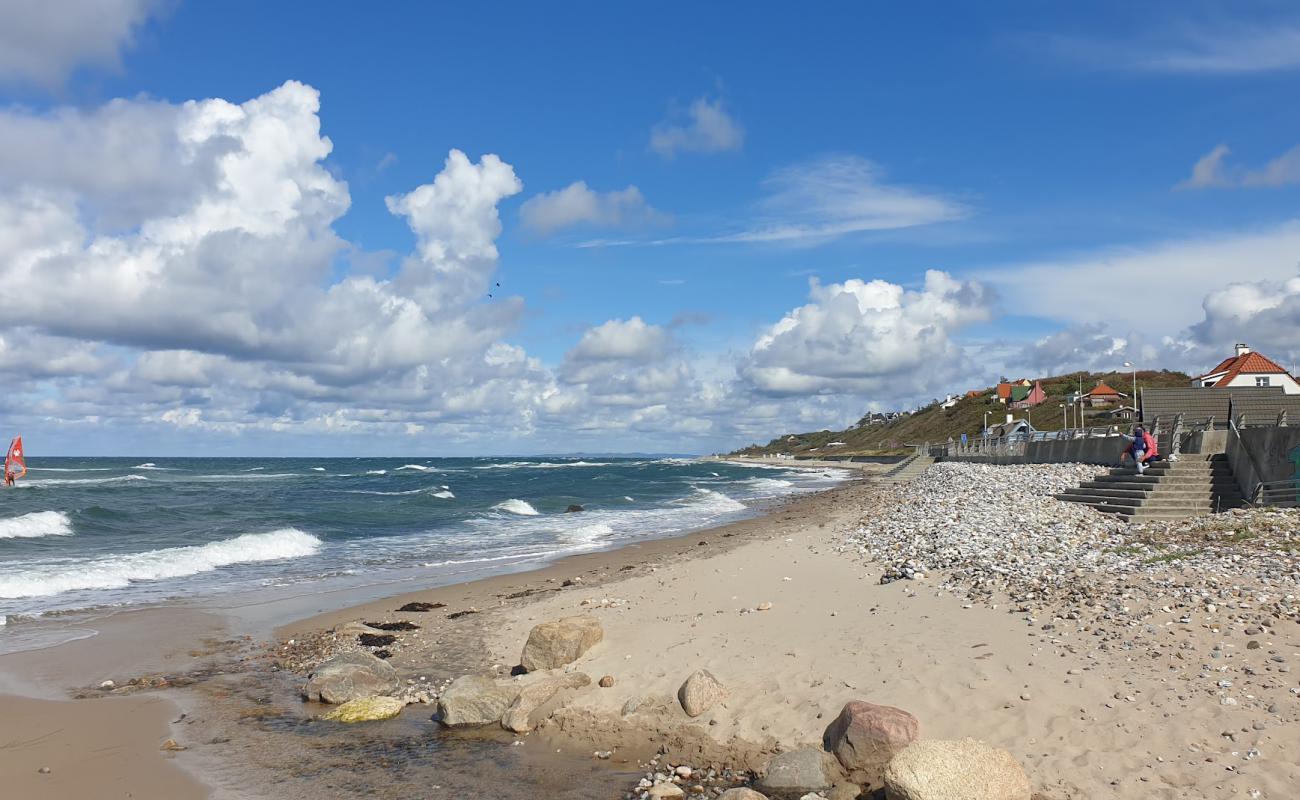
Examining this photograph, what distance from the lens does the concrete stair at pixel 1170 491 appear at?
60.8 ft

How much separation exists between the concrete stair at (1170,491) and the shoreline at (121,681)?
13.2m

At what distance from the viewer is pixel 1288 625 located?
25.6ft

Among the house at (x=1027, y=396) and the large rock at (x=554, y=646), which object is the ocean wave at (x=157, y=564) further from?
the house at (x=1027, y=396)

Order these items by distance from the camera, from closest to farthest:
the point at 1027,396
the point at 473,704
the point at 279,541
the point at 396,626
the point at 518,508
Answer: the point at 473,704 → the point at 396,626 → the point at 279,541 → the point at 518,508 → the point at 1027,396

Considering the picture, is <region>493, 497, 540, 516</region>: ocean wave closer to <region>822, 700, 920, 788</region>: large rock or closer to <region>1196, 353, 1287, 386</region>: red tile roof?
<region>822, 700, 920, 788</region>: large rock

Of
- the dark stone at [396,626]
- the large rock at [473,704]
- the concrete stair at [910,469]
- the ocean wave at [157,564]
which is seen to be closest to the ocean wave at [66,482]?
the ocean wave at [157,564]

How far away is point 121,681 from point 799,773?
9315 mm

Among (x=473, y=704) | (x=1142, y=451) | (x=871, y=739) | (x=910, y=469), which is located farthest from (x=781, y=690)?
(x=910, y=469)

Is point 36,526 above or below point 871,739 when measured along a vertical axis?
below

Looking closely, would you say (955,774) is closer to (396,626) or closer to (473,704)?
(473,704)

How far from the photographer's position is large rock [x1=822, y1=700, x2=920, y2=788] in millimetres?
6680

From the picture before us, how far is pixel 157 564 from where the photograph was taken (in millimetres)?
21062

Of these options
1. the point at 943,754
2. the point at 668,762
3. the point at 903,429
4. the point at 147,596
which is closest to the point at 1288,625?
the point at 943,754

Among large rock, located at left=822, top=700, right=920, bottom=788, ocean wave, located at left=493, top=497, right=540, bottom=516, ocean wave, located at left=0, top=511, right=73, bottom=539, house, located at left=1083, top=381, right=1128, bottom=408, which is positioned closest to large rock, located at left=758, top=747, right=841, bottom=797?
large rock, located at left=822, top=700, right=920, bottom=788
